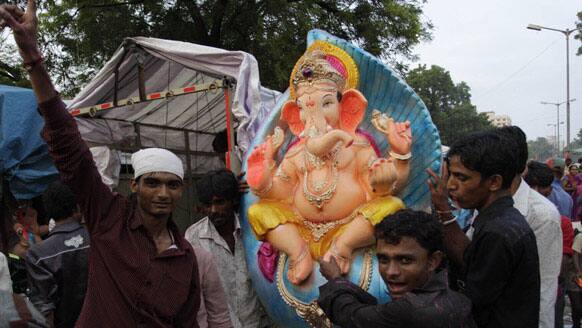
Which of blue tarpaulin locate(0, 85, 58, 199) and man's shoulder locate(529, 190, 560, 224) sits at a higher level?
blue tarpaulin locate(0, 85, 58, 199)

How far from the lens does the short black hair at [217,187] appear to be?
3.23m

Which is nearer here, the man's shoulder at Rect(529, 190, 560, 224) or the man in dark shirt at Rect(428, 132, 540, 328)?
the man in dark shirt at Rect(428, 132, 540, 328)

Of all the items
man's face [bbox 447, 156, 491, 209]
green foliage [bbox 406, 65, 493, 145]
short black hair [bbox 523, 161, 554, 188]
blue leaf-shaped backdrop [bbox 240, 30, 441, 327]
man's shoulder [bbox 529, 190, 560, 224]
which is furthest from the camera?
green foliage [bbox 406, 65, 493, 145]

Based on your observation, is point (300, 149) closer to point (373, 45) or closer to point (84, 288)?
point (84, 288)

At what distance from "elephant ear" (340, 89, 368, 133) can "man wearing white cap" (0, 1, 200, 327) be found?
58.6 inches

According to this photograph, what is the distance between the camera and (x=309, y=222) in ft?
10.3

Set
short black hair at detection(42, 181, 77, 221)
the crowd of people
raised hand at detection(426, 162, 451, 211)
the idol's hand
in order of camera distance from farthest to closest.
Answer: short black hair at detection(42, 181, 77, 221)
raised hand at detection(426, 162, 451, 211)
the idol's hand
the crowd of people

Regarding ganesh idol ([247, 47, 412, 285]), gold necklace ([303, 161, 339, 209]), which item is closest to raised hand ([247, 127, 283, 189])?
ganesh idol ([247, 47, 412, 285])

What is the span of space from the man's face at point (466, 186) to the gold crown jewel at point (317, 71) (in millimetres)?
1363

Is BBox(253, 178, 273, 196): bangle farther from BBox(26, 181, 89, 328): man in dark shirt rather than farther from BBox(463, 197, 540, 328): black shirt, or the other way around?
BBox(463, 197, 540, 328): black shirt

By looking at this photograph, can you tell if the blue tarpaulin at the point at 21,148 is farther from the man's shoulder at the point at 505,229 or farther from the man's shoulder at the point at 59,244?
the man's shoulder at the point at 505,229

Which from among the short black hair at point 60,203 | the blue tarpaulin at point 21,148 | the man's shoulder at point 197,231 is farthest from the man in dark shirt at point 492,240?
the blue tarpaulin at point 21,148

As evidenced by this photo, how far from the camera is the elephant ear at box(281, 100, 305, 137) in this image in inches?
132

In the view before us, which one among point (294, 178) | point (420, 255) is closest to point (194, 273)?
point (420, 255)
